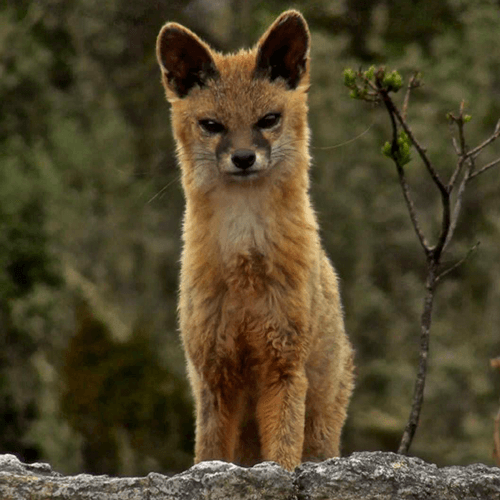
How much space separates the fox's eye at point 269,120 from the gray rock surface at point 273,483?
2.92m


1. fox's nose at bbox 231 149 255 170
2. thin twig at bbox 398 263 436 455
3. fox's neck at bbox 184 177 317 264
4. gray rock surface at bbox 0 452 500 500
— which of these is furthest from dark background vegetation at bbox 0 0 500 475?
gray rock surface at bbox 0 452 500 500

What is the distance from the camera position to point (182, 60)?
27.3 feet

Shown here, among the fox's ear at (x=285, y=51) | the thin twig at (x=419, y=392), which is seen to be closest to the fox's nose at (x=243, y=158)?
the fox's ear at (x=285, y=51)

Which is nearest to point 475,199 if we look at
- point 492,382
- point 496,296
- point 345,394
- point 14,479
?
point 496,296

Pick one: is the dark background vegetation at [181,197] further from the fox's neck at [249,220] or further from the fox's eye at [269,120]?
the fox's eye at [269,120]

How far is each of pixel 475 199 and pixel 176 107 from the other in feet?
48.1

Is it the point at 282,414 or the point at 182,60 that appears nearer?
the point at 282,414

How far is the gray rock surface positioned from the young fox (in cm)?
238

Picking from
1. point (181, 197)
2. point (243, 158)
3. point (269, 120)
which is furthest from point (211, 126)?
point (181, 197)

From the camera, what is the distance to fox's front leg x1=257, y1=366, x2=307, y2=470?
26.0 feet

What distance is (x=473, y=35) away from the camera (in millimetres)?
23000

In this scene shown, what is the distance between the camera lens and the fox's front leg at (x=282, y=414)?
7.93 meters

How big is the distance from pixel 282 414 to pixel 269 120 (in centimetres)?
182

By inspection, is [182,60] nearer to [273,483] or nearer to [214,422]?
[214,422]
